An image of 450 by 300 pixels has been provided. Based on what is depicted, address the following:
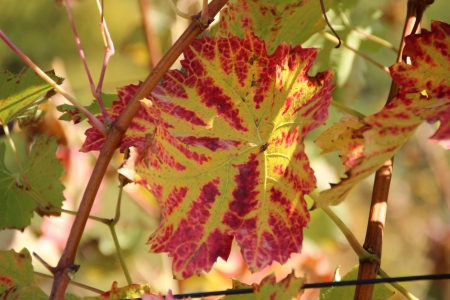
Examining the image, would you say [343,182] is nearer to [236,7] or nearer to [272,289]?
[272,289]

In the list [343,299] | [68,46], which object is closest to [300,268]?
[343,299]

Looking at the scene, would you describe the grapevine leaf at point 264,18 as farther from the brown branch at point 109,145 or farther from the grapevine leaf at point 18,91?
the grapevine leaf at point 18,91

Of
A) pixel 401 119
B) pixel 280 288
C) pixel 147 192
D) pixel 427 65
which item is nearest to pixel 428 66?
pixel 427 65

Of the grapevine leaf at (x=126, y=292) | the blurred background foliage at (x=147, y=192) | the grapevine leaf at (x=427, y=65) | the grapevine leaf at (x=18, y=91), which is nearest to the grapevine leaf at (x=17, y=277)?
the grapevine leaf at (x=126, y=292)

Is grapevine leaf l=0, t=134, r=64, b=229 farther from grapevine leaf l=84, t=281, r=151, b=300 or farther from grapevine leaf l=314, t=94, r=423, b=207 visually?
grapevine leaf l=314, t=94, r=423, b=207

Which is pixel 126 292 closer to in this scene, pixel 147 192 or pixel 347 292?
pixel 347 292
